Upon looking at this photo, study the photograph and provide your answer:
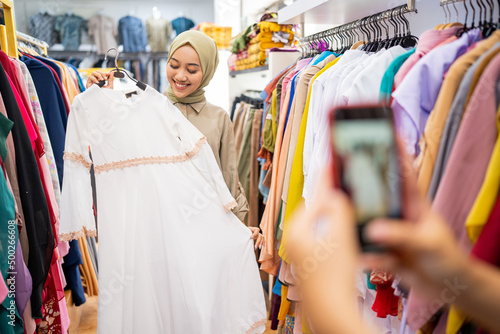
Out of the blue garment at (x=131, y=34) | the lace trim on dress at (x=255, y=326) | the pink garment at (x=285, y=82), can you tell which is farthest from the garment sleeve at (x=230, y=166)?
the blue garment at (x=131, y=34)

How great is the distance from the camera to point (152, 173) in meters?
1.62

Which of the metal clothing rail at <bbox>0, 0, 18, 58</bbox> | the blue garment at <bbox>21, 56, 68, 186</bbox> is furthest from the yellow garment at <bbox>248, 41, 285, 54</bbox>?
the metal clothing rail at <bbox>0, 0, 18, 58</bbox>

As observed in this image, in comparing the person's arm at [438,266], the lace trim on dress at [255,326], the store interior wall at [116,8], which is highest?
the store interior wall at [116,8]

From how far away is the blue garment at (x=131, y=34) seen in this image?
20.2 feet

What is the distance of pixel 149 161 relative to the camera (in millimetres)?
1624

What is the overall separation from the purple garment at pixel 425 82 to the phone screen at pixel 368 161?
2.48 feet

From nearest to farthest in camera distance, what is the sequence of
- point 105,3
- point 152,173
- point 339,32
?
point 152,173, point 339,32, point 105,3

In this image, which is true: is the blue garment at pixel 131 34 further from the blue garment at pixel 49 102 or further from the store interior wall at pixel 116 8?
the blue garment at pixel 49 102

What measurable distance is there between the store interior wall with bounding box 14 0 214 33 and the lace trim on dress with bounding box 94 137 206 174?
18.1 ft

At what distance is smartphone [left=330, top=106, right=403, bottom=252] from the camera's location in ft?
1.31

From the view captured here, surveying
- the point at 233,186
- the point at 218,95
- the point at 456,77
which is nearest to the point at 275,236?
the point at 233,186

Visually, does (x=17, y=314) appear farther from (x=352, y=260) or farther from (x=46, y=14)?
(x=46, y=14)

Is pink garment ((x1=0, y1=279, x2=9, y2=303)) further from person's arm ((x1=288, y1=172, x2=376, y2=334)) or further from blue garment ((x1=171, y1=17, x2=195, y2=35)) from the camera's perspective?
blue garment ((x1=171, y1=17, x2=195, y2=35))

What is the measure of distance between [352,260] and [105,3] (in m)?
6.99
